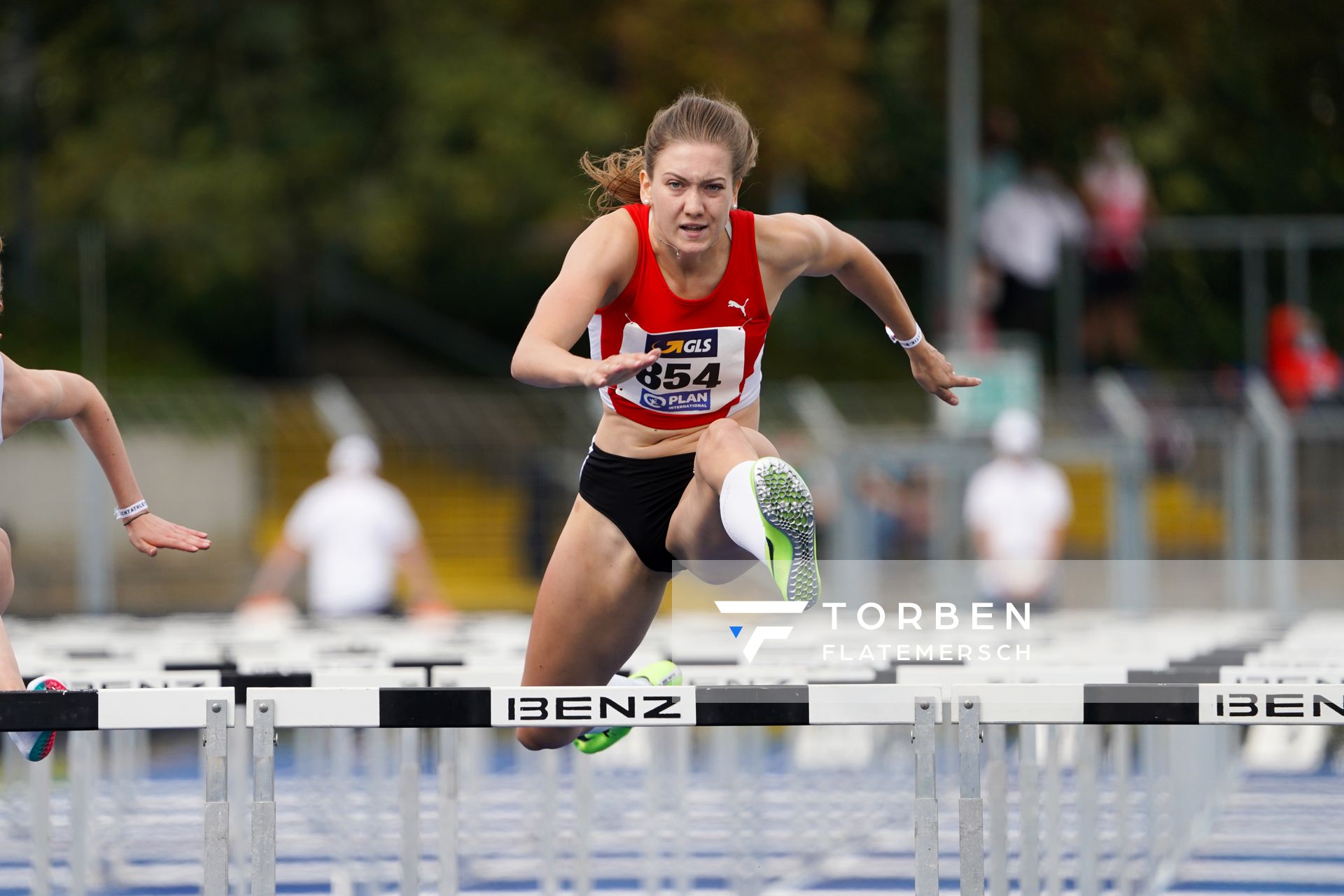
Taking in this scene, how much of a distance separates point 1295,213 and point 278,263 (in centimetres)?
1011

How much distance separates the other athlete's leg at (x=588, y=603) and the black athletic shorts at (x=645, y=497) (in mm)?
37

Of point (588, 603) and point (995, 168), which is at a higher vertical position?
point (995, 168)

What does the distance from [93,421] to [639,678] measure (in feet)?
4.94

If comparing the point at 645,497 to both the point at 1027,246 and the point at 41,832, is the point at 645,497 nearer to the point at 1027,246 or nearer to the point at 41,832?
the point at 41,832

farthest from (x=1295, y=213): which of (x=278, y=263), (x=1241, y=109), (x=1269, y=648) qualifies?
(x=1269, y=648)

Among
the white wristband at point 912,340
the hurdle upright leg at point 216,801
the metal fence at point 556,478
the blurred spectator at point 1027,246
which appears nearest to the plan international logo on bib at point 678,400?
the white wristband at point 912,340

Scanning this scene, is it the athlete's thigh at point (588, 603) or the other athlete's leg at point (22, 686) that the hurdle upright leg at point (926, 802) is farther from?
the other athlete's leg at point (22, 686)

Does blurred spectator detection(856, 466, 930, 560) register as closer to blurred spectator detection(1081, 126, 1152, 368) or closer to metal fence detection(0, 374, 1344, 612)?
metal fence detection(0, 374, 1344, 612)

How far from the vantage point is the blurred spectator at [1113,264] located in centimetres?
1571

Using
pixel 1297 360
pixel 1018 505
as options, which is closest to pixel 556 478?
pixel 1018 505

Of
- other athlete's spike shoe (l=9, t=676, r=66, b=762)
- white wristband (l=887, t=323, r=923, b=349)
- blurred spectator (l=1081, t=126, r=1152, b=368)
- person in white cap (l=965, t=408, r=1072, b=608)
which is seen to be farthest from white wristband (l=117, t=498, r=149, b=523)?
blurred spectator (l=1081, t=126, r=1152, b=368)

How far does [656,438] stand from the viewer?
5016 mm

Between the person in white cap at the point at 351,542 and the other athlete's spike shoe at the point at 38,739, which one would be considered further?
the person in white cap at the point at 351,542

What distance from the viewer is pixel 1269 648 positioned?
6141 mm
